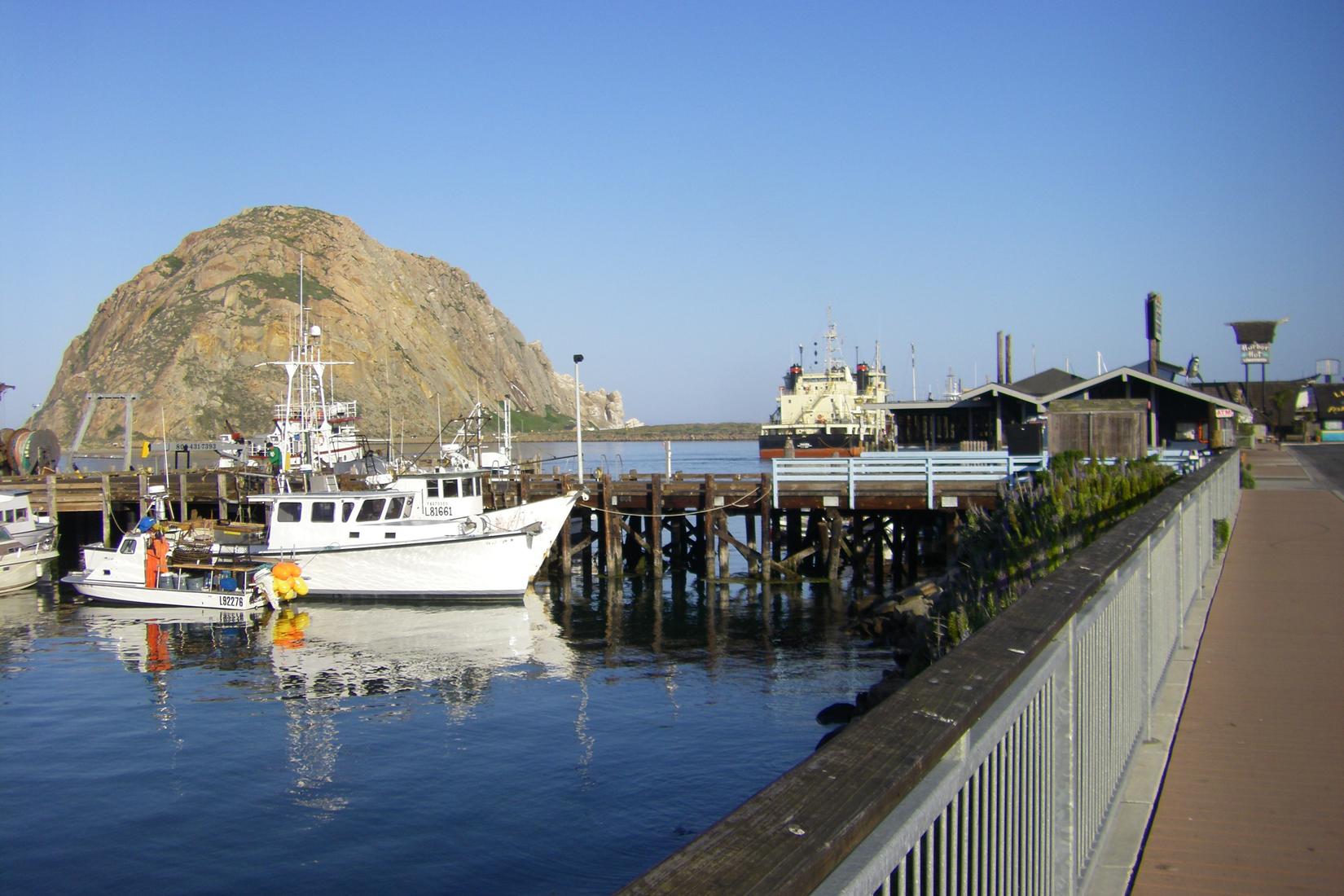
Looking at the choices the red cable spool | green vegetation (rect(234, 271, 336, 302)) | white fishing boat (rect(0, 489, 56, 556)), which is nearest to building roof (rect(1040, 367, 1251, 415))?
white fishing boat (rect(0, 489, 56, 556))

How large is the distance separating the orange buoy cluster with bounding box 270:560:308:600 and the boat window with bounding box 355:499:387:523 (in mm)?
2324

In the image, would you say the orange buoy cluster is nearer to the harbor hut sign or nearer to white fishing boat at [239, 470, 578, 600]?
white fishing boat at [239, 470, 578, 600]

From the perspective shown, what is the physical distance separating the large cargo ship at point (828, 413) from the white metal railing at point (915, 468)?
4385 cm

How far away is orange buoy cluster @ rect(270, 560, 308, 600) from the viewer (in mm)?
28406

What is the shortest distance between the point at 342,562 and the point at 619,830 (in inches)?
738

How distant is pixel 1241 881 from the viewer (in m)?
4.60

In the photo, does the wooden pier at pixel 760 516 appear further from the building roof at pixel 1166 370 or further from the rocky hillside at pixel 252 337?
the rocky hillside at pixel 252 337

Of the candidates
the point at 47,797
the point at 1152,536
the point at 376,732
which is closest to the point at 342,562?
the point at 376,732

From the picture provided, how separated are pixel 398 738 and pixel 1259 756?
13.3m

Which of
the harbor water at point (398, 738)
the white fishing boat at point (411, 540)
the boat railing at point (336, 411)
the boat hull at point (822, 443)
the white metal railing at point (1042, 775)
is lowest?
the harbor water at point (398, 738)

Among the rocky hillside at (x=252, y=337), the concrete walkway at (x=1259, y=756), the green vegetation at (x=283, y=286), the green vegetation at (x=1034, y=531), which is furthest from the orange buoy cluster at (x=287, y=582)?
the green vegetation at (x=283, y=286)

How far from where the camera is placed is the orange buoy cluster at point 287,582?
28406 mm

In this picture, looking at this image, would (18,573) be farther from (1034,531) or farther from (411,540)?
(1034,531)

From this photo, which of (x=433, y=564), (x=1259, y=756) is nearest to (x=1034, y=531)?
(x=1259, y=756)
